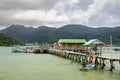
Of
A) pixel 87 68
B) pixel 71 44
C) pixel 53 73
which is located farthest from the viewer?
pixel 71 44

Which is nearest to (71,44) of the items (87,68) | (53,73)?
(87,68)

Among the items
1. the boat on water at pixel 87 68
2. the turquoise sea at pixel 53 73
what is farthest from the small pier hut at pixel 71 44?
the boat on water at pixel 87 68

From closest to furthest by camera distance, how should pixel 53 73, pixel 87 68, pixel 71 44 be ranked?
pixel 53 73 < pixel 87 68 < pixel 71 44

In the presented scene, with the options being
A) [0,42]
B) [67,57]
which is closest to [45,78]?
[67,57]

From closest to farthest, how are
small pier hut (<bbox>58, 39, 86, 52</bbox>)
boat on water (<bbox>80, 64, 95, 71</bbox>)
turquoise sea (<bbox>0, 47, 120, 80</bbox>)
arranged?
1. turquoise sea (<bbox>0, 47, 120, 80</bbox>)
2. boat on water (<bbox>80, 64, 95, 71</bbox>)
3. small pier hut (<bbox>58, 39, 86, 52</bbox>)

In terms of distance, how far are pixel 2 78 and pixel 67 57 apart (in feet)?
96.6

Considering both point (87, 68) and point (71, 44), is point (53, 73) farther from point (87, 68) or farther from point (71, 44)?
point (71, 44)

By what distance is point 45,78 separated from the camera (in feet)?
79.4

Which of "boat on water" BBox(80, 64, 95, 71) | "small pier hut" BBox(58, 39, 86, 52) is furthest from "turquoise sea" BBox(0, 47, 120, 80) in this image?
"small pier hut" BBox(58, 39, 86, 52)

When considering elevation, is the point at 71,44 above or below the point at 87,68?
above

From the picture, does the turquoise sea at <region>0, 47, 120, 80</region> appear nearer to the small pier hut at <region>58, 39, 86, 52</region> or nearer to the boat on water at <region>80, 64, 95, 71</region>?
the boat on water at <region>80, 64, 95, 71</region>

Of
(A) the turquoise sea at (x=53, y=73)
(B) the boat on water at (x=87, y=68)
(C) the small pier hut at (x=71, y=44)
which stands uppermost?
(C) the small pier hut at (x=71, y=44)

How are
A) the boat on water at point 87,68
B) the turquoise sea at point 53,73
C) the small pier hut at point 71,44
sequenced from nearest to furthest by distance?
the turquoise sea at point 53,73, the boat on water at point 87,68, the small pier hut at point 71,44

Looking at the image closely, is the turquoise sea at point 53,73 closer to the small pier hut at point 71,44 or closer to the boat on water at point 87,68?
the boat on water at point 87,68
